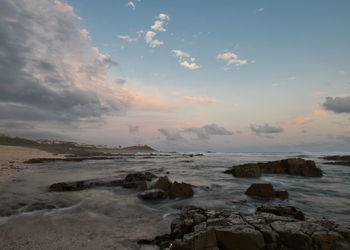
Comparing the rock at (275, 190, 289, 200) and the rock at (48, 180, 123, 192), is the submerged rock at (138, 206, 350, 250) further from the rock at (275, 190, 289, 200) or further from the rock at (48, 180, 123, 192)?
the rock at (48, 180, 123, 192)

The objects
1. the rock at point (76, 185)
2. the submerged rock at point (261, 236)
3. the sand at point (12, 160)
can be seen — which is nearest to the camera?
the submerged rock at point (261, 236)

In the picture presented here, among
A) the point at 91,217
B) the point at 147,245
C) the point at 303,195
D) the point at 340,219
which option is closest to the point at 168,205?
the point at 91,217

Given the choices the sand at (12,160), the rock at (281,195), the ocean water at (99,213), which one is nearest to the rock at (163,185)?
the ocean water at (99,213)

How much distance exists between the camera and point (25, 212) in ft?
23.2

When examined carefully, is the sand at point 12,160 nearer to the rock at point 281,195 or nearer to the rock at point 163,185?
the rock at point 163,185

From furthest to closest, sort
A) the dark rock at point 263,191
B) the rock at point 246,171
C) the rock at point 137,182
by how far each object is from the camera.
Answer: the rock at point 246,171 → the rock at point 137,182 → the dark rock at point 263,191

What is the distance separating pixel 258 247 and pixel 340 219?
19.7ft

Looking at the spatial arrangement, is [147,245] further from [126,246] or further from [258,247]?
[258,247]

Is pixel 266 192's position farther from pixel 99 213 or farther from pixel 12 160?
pixel 12 160

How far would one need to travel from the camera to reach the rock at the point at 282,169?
65.2 feet

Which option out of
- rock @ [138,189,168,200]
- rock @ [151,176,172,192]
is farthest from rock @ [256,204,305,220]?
rock @ [151,176,172,192]

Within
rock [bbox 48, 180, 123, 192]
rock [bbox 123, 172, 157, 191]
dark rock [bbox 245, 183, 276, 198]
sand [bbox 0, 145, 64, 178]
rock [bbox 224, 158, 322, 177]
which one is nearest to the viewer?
dark rock [bbox 245, 183, 276, 198]

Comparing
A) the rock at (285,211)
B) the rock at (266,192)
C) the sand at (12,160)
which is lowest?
the sand at (12,160)

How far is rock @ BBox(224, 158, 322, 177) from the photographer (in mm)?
19875
